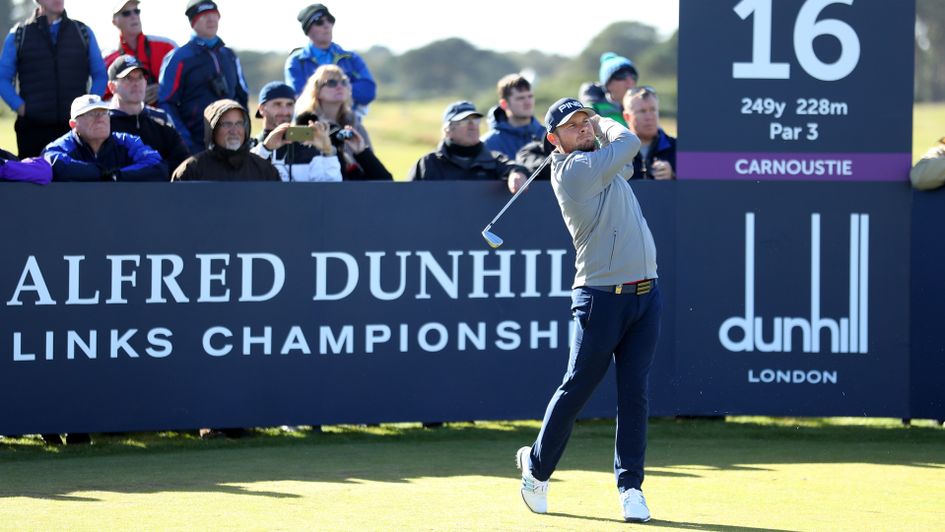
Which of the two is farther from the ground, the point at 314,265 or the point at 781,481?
the point at 314,265

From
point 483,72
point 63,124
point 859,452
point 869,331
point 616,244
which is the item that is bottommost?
point 859,452

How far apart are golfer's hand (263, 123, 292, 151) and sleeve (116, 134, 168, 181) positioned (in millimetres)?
675

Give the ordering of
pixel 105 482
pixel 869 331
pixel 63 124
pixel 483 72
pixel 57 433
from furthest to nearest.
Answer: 1. pixel 483 72
2. pixel 63 124
3. pixel 869 331
4. pixel 57 433
5. pixel 105 482

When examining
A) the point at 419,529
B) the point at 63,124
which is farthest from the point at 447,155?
the point at 419,529

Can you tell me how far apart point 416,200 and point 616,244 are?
2.71 meters

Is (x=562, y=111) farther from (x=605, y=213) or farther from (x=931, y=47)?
(x=931, y=47)

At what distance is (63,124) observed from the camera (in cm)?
1075

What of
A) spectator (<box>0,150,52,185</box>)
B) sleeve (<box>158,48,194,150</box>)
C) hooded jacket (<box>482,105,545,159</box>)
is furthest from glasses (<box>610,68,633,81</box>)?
spectator (<box>0,150,52,185</box>)

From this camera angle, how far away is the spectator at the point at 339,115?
1024 cm

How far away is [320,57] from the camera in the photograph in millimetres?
11820

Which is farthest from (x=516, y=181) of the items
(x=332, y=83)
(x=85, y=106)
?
(x=85, y=106)

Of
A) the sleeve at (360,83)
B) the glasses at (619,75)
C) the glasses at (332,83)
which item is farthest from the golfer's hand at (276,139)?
the glasses at (619,75)

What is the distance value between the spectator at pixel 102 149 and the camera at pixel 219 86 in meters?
1.58

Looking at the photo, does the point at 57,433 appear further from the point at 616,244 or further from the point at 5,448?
the point at 616,244
